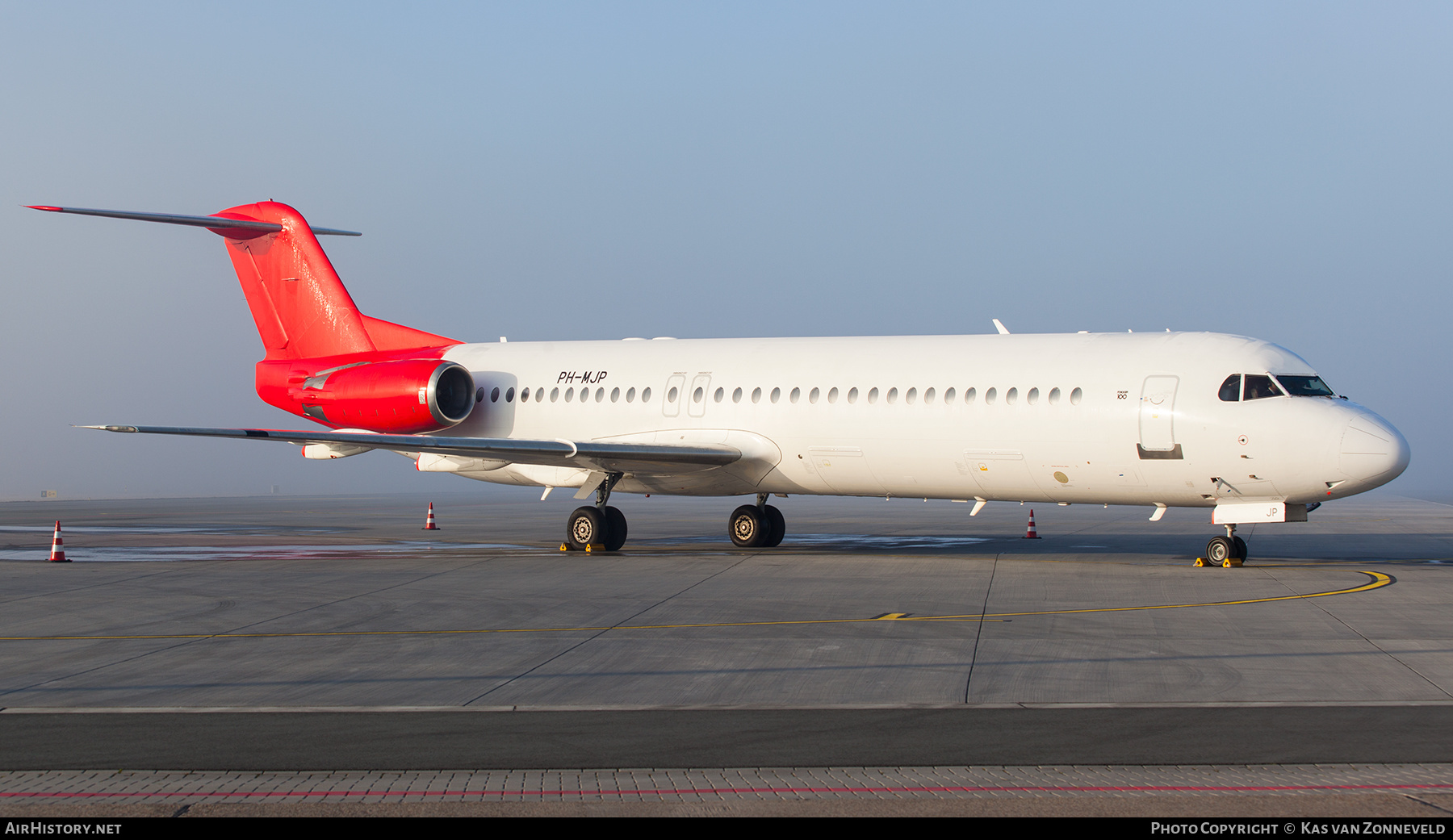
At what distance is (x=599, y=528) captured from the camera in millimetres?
20672

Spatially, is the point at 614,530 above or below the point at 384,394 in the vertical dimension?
below

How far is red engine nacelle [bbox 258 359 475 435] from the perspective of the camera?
22484 mm

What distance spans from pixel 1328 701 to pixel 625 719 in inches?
185

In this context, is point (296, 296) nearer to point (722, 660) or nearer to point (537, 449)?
point (537, 449)

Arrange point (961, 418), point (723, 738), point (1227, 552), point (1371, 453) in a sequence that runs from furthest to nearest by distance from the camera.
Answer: point (961, 418), point (1227, 552), point (1371, 453), point (723, 738)

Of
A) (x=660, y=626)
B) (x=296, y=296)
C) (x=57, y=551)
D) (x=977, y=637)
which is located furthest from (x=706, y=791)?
(x=296, y=296)

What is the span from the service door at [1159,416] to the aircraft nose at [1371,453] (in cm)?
216

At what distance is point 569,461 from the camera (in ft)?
68.0

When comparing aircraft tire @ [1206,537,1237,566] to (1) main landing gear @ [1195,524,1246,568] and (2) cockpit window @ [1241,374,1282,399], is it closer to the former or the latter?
(1) main landing gear @ [1195,524,1246,568]

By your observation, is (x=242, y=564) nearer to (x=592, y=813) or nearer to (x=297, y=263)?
(x=297, y=263)

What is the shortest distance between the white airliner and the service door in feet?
0.08

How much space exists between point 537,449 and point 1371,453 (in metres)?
12.3

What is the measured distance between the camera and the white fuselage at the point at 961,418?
52.9 feet

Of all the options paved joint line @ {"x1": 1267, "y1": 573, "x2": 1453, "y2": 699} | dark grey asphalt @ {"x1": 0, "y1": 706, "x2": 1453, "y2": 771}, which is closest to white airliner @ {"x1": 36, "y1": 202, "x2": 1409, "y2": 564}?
paved joint line @ {"x1": 1267, "y1": 573, "x2": 1453, "y2": 699}
